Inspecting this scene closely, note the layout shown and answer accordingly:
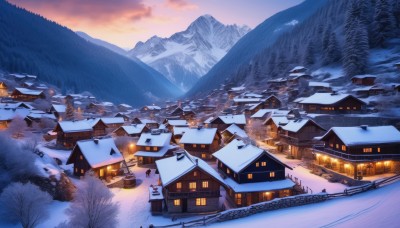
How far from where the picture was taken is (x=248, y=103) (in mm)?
108812

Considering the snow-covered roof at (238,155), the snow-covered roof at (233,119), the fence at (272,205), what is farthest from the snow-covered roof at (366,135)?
the snow-covered roof at (233,119)

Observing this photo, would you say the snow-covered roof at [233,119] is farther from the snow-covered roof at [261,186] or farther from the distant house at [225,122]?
the snow-covered roof at [261,186]

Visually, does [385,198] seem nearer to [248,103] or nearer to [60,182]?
[60,182]

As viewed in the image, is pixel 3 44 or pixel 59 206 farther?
pixel 3 44

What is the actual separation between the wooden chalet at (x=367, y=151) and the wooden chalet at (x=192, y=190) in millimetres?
22541

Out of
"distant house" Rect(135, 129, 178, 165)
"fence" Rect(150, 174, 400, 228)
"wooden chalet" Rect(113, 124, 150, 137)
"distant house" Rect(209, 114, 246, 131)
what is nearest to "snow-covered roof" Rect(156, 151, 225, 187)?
"fence" Rect(150, 174, 400, 228)

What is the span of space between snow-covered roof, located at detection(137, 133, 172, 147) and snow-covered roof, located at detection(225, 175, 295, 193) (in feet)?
80.4

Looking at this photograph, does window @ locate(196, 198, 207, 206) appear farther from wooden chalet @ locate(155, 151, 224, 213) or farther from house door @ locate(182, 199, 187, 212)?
house door @ locate(182, 199, 187, 212)

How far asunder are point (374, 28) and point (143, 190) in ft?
337

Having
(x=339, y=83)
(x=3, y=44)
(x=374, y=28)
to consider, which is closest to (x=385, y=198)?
(x=339, y=83)

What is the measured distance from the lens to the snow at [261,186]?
36.0m

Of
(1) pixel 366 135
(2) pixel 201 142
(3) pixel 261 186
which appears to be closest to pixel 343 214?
(3) pixel 261 186

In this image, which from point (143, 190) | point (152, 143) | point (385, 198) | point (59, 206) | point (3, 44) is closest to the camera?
point (385, 198)

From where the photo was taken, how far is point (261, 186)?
3697 cm
